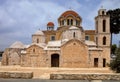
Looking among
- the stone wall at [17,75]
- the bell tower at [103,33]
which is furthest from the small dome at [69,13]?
the stone wall at [17,75]

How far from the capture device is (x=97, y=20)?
3753cm

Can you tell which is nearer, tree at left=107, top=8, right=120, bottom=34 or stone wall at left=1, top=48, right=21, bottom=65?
stone wall at left=1, top=48, right=21, bottom=65

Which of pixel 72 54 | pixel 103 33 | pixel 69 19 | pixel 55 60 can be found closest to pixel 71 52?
pixel 72 54

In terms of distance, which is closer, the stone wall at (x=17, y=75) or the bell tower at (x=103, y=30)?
the stone wall at (x=17, y=75)

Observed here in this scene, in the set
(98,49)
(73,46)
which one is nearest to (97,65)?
(98,49)

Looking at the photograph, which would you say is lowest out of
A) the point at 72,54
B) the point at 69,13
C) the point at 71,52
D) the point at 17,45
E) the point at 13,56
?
the point at 13,56

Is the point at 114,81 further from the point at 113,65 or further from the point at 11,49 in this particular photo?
the point at 11,49

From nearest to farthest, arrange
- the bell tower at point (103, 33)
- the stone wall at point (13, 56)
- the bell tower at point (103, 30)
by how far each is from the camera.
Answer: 1. the bell tower at point (103, 33)
2. the bell tower at point (103, 30)
3. the stone wall at point (13, 56)

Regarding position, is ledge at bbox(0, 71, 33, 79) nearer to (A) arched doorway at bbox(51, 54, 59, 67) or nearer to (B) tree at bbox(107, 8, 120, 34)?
(A) arched doorway at bbox(51, 54, 59, 67)

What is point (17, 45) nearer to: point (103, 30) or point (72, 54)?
point (72, 54)

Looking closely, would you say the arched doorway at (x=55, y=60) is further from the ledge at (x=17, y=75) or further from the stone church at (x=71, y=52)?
the ledge at (x=17, y=75)

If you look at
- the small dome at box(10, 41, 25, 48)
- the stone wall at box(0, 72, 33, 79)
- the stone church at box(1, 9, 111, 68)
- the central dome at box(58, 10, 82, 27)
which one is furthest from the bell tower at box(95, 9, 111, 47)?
the stone wall at box(0, 72, 33, 79)

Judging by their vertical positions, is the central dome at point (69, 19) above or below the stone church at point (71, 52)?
above

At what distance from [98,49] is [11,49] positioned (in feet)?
48.0
